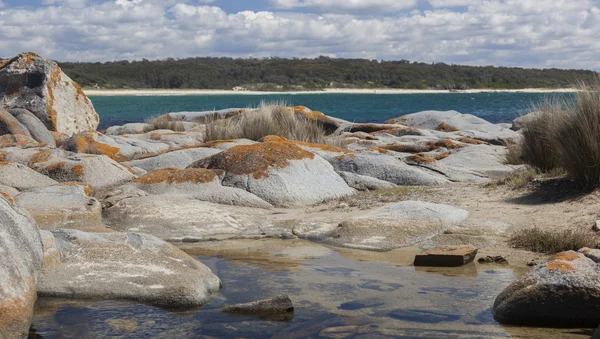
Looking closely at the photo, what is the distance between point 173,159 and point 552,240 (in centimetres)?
717

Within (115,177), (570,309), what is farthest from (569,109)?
(115,177)

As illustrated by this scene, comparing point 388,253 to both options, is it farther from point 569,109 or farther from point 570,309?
point 569,109

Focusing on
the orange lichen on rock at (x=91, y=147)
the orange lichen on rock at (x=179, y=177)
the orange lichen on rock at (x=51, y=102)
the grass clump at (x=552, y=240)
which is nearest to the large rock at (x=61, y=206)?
the orange lichen on rock at (x=179, y=177)

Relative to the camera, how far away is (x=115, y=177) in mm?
11555

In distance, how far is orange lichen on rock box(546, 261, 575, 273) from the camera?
5.85 m

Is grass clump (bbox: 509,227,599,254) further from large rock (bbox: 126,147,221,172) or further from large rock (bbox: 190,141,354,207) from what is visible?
large rock (bbox: 126,147,221,172)

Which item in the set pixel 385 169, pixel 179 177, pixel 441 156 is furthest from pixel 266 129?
pixel 179 177

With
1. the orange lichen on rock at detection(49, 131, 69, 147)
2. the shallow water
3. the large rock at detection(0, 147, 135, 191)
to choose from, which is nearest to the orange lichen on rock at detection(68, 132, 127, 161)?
the large rock at detection(0, 147, 135, 191)

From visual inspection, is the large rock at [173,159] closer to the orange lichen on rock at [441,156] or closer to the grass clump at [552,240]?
the orange lichen on rock at [441,156]

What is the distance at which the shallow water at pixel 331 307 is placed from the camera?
5664 millimetres

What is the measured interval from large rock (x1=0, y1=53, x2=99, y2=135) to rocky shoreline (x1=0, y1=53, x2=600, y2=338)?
34mm

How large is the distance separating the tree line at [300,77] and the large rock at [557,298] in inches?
3565

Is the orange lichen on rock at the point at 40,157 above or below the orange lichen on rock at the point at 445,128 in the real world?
above

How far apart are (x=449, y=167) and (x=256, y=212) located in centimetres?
480
